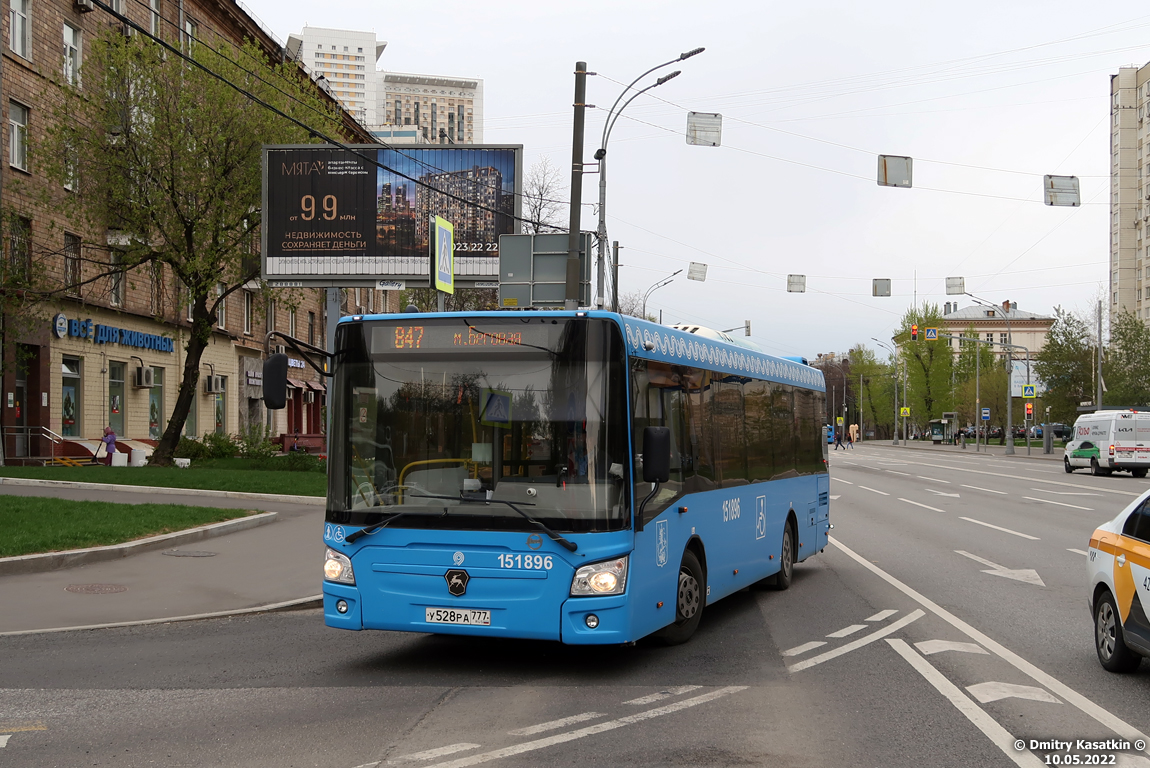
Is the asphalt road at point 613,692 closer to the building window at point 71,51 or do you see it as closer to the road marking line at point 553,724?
the road marking line at point 553,724

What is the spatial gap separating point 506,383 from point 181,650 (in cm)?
362

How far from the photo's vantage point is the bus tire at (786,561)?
1201 cm

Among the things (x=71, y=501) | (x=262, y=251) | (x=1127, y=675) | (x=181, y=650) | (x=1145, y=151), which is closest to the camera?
(x=1127, y=675)

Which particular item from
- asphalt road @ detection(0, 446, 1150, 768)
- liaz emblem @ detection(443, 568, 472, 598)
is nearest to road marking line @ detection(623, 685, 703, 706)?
asphalt road @ detection(0, 446, 1150, 768)

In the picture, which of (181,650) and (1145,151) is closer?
(181,650)

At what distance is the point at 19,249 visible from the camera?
1102 inches

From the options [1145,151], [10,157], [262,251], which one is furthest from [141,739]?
[1145,151]

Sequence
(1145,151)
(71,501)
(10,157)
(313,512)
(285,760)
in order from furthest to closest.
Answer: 1. (1145,151)
2. (10,157)
3. (313,512)
4. (71,501)
5. (285,760)

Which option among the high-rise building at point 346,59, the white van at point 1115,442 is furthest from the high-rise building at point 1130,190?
the high-rise building at point 346,59

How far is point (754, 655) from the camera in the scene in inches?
328

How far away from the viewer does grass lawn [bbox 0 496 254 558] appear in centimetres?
1324

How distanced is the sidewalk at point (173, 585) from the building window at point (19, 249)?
1409 cm

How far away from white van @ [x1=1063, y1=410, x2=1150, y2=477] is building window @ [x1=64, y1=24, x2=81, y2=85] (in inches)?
1396

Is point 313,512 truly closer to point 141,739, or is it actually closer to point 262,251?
point 262,251
